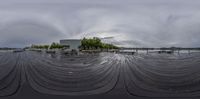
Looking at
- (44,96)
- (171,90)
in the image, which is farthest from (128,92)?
(44,96)

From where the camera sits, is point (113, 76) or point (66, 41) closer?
point (113, 76)

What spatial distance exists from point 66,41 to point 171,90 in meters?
113

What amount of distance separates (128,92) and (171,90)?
1826 mm

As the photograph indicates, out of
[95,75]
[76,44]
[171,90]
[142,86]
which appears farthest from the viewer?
[76,44]

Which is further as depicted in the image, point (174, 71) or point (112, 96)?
point (174, 71)

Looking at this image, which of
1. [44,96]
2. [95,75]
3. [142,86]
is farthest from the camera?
[95,75]

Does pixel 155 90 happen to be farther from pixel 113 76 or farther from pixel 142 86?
pixel 113 76

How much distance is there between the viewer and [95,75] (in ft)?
54.3

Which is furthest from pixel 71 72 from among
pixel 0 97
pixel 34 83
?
pixel 0 97

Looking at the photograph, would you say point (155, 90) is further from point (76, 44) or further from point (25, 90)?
point (76, 44)

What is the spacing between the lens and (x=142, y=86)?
13672 mm

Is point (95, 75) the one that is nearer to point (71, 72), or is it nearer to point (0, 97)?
point (71, 72)

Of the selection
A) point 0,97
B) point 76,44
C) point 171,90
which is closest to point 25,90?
point 0,97

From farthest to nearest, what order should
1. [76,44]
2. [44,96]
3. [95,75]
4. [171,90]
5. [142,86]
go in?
[76,44] < [95,75] < [142,86] < [171,90] < [44,96]
